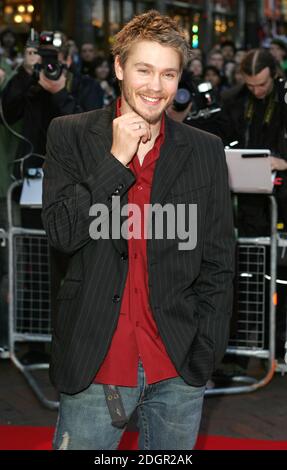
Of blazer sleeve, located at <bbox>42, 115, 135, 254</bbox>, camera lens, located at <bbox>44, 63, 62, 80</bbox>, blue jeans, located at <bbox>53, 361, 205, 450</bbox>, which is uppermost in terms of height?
camera lens, located at <bbox>44, 63, 62, 80</bbox>

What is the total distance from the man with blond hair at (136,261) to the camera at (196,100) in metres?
2.70

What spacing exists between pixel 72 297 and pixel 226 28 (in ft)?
115

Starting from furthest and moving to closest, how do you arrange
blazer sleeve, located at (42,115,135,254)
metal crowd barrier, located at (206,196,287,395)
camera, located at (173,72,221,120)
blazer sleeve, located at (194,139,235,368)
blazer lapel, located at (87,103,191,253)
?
camera, located at (173,72,221,120)
metal crowd barrier, located at (206,196,287,395)
blazer sleeve, located at (194,139,235,368)
blazer lapel, located at (87,103,191,253)
blazer sleeve, located at (42,115,135,254)

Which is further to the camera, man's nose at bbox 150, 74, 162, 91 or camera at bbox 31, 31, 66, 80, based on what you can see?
camera at bbox 31, 31, 66, 80

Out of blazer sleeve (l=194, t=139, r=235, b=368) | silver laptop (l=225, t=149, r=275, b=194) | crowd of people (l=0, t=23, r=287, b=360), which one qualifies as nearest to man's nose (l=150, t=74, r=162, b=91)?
blazer sleeve (l=194, t=139, r=235, b=368)

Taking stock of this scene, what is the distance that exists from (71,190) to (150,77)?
413 millimetres

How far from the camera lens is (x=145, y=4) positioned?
28703 millimetres

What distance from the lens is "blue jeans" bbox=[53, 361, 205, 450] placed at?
234 centimetres

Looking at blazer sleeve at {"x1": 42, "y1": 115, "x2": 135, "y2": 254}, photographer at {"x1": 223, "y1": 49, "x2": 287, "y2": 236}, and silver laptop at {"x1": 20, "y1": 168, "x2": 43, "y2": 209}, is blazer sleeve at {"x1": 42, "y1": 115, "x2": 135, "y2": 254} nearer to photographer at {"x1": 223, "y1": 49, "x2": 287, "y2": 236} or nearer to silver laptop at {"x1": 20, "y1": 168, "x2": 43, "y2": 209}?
silver laptop at {"x1": 20, "y1": 168, "x2": 43, "y2": 209}

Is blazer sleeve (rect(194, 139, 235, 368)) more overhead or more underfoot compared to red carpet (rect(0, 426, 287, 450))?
more overhead

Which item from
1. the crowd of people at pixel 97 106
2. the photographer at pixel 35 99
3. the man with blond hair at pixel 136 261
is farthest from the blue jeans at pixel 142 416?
the photographer at pixel 35 99

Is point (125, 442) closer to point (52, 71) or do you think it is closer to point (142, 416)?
point (142, 416)

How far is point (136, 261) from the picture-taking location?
243 cm

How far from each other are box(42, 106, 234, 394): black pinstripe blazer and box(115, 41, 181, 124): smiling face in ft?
0.51
